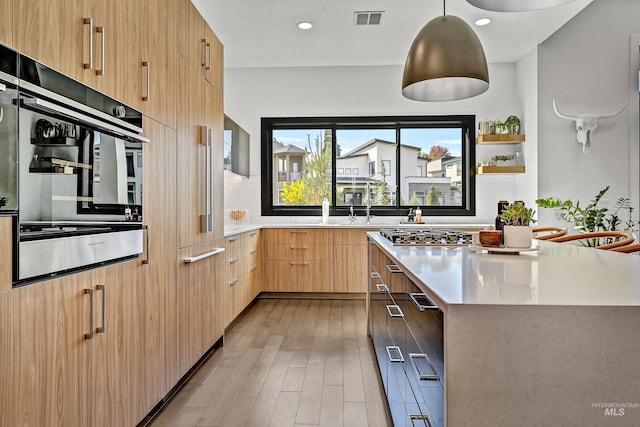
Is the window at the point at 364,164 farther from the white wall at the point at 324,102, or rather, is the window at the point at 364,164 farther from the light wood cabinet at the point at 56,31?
the light wood cabinet at the point at 56,31

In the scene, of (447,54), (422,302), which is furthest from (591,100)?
(422,302)

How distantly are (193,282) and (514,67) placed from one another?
4574 millimetres

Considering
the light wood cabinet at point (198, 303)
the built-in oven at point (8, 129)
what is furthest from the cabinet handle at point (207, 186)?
the built-in oven at point (8, 129)

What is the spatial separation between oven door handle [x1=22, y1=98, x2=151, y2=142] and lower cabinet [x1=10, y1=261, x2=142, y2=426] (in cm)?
53

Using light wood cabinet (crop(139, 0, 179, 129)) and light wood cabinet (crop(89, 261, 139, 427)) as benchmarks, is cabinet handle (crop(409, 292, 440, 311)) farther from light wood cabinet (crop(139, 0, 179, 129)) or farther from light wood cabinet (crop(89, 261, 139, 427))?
light wood cabinet (crop(139, 0, 179, 129))

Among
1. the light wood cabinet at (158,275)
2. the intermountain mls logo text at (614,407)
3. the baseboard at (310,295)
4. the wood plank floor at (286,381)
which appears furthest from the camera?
the baseboard at (310,295)

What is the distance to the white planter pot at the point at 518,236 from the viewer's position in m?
2.06

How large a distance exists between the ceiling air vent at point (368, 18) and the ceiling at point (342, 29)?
46mm

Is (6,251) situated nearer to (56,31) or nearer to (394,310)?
(56,31)

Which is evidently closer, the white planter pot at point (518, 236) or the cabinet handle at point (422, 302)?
the cabinet handle at point (422, 302)

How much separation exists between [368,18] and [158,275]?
9.87 feet

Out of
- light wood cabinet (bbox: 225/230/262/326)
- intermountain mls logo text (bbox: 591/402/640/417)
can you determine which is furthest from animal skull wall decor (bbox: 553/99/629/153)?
intermountain mls logo text (bbox: 591/402/640/417)

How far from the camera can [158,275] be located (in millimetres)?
2131

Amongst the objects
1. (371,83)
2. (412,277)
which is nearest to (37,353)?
(412,277)
